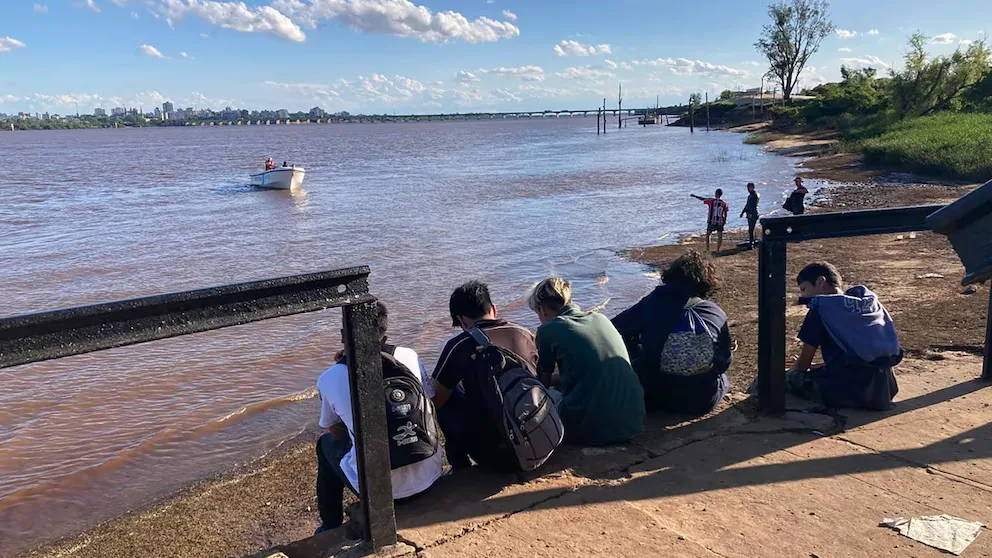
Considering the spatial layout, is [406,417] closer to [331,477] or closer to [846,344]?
[331,477]

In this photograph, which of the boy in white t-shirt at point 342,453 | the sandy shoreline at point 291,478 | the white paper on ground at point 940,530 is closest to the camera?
the white paper on ground at point 940,530

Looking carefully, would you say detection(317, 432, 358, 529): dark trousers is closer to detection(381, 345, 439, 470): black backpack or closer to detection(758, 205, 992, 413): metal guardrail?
detection(381, 345, 439, 470): black backpack

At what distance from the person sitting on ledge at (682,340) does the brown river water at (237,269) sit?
152 inches

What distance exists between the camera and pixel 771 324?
15.2 feet

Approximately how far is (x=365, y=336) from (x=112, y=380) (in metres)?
7.54

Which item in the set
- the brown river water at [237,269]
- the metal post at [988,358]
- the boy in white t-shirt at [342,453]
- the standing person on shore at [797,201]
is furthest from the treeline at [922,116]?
the boy in white t-shirt at [342,453]

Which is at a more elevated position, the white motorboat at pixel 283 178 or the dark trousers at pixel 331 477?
the white motorboat at pixel 283 178

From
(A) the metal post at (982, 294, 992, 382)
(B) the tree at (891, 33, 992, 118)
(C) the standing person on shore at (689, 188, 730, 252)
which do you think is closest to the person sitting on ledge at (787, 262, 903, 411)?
(A) the metal post at (982, 294, 992, 382)

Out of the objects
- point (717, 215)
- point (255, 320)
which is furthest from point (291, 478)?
point (717, 215)

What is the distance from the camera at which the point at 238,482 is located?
6.14 metres

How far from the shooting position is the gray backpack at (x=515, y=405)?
3887 millimetres

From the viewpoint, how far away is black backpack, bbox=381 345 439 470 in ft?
11.9

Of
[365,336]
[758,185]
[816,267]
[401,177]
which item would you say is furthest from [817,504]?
[401,177]

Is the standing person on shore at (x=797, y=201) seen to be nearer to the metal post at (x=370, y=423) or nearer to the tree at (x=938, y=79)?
the metal post at (x=370, y=423)
